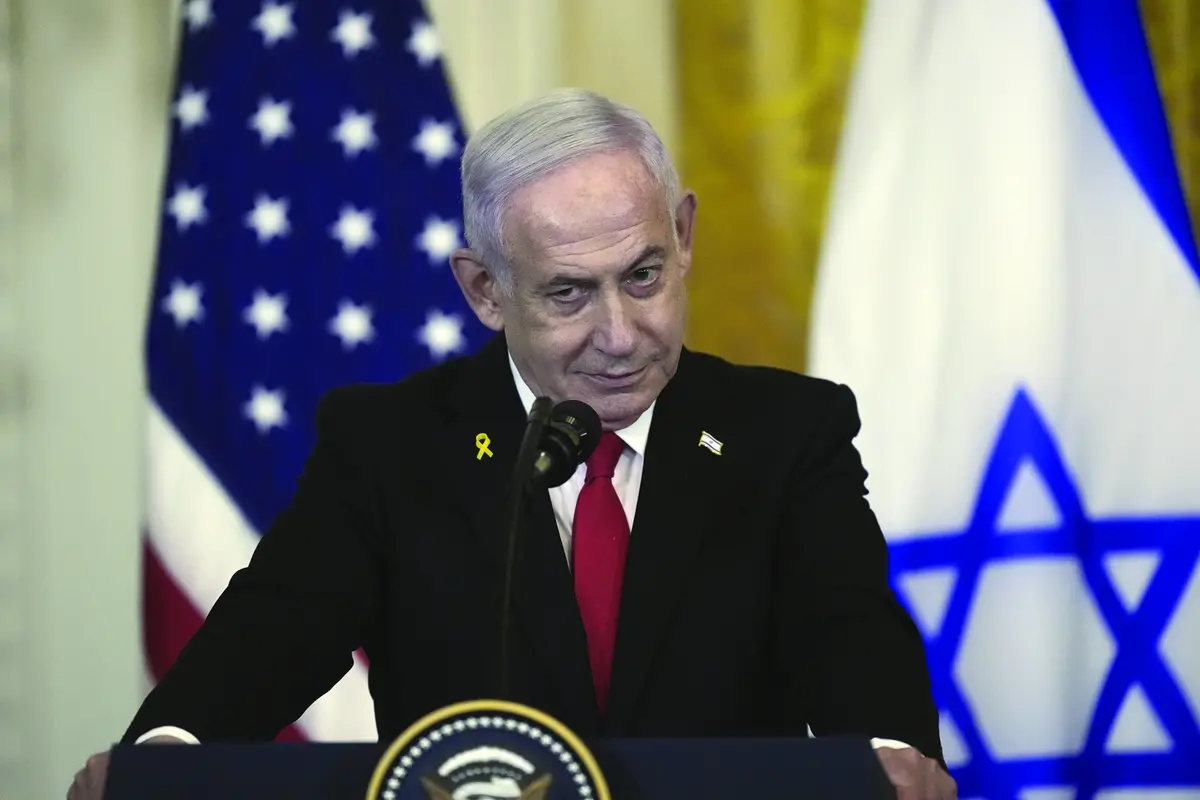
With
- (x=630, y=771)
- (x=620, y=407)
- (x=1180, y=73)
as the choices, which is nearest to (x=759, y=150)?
(x=1180, y=73)

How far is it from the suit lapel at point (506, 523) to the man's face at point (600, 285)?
0.32 ft

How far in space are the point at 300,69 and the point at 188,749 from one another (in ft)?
7.24

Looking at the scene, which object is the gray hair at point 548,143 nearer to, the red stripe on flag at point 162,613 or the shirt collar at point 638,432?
the shirt collar at point 638,432

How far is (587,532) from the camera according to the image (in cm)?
193

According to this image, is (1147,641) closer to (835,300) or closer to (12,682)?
(835,300)

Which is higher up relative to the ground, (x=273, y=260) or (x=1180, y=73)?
(x=1180, y=73)

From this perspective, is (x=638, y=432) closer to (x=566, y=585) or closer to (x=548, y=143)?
(x=566, y=585)

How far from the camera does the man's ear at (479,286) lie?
6.81 ft

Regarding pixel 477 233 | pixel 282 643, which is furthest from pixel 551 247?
pixel 282 643

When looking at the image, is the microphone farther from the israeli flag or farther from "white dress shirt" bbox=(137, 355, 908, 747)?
the israeli flag

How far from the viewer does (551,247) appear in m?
1.89

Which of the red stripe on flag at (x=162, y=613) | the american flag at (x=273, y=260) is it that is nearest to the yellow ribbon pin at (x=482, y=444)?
the american flag at (x=273, y=260)

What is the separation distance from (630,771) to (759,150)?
2.15 metres

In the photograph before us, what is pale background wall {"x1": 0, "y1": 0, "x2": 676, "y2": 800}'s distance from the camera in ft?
10.8
